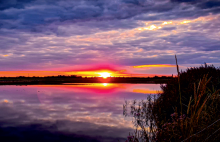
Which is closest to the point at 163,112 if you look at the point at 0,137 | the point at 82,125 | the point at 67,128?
the point at 82,125

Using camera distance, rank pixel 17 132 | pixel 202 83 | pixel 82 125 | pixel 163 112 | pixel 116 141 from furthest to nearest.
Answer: pixel 163 112, pixel 82 125, pixel 17 132, pixel 116 141, pixel 202 83

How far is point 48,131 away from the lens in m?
11.0

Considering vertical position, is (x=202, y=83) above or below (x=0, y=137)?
above

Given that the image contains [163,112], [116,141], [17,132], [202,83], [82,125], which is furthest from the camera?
[163,112]

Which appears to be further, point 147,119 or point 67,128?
point 147,119

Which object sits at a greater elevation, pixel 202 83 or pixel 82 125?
pixel 202 83

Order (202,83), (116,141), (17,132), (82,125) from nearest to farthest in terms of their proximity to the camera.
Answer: (202,83) → (116,141) → (17,132) → (82,125)

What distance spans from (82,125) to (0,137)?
496cm

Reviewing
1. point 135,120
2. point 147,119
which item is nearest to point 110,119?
point 135,120

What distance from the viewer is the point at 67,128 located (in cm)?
1165

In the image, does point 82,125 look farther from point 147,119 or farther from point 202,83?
point 202,83

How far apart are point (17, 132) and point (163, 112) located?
10.2m

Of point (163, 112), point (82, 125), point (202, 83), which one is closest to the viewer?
point (202, 83)

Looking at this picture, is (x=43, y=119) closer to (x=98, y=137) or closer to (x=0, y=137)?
(x=0, y=137)
